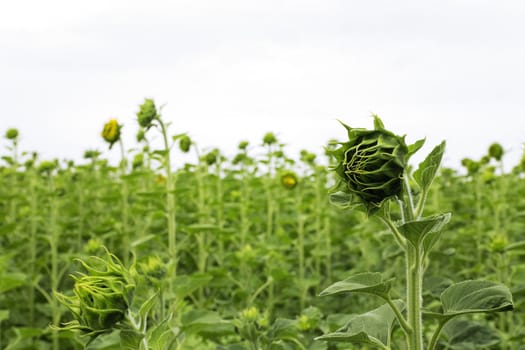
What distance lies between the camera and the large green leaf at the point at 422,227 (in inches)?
36.5

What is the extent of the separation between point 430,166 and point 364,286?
21cm

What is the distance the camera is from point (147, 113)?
2.84 m

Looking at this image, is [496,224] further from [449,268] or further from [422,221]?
[422,221]

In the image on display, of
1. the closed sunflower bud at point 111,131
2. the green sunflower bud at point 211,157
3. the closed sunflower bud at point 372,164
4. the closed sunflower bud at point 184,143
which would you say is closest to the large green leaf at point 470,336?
the closed sunflower bud at point 372,164

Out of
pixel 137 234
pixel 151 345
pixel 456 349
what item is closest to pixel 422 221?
pixel 151 345

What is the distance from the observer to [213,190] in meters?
5.25

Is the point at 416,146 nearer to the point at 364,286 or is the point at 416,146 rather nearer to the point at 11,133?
the point at 364,286

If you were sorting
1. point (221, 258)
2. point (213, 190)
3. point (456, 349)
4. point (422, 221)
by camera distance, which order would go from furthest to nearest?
1. point (213, 190)
2. point (221, 258)
3. point (456, 349)
4. point (422, 221)

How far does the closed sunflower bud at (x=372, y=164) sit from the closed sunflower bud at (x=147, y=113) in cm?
199

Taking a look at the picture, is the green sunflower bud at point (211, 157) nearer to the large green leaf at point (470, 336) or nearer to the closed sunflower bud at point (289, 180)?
the closed sunflower bud at point (289, 180)

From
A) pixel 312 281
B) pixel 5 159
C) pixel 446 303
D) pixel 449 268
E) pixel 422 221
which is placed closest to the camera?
pixel 422 221

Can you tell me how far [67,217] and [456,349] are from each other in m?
3.76

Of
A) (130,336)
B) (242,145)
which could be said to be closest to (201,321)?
(130,336)

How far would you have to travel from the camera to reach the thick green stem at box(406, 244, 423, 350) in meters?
1.00
